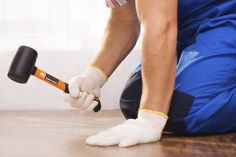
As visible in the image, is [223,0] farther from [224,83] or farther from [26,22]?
[26,22]

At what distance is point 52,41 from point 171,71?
3.51 feet

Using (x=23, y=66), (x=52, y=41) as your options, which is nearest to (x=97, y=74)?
(x=23, y=66)

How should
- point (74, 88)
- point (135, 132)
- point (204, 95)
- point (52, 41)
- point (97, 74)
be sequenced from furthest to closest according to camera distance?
1. point (52, 41)
2. point (97, 74)
3. point (74, 88)
4. point (204, 95)
5. point (135, 132)

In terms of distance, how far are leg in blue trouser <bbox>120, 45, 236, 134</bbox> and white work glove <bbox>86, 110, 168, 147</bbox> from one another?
12 centimetres

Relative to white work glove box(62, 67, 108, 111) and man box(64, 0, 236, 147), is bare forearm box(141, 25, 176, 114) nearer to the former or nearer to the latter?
man box(64, 0, 236, 147)

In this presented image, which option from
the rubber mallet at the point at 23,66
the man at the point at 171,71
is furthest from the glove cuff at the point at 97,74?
the rubber mallet at the point at 23,66

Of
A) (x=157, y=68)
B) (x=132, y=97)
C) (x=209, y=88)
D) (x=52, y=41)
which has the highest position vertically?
(x=157, y=68)

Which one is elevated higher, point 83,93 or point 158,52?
point 158,52

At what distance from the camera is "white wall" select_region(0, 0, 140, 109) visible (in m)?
2.28

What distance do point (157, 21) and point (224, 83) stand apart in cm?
31

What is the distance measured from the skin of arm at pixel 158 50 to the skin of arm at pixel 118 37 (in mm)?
402

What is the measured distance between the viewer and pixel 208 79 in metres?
1.46

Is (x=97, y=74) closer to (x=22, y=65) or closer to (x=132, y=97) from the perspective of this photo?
(x=132, y=97)

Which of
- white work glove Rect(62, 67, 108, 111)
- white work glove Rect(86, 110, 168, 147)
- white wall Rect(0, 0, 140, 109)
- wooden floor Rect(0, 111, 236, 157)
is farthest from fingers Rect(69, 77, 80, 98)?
white wall Rect(0, 0, 140, 109)
